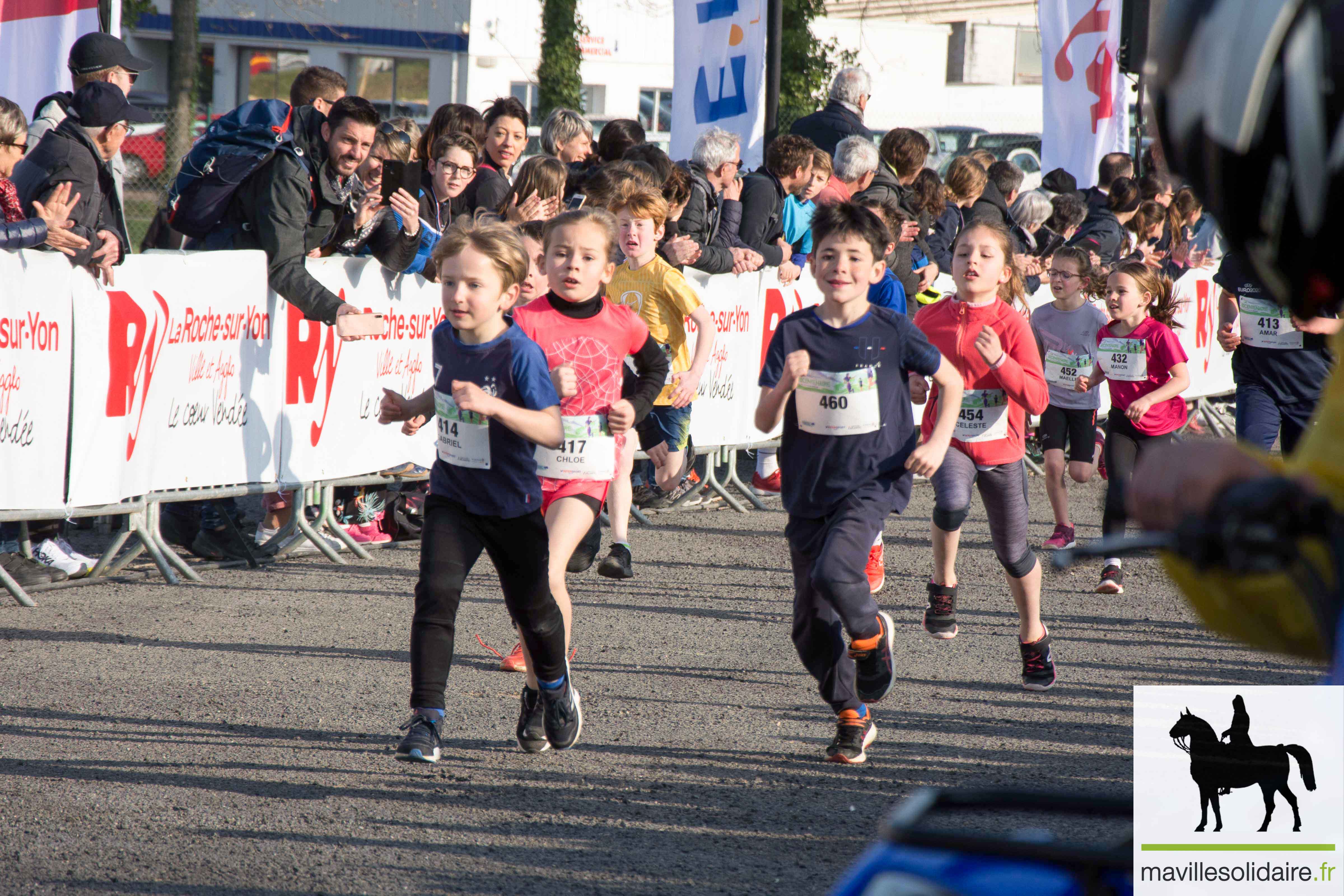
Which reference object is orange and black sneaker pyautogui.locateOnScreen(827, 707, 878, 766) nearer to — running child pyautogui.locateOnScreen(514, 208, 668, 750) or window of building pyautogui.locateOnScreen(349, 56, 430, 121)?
running child pyautogui.locateOnScreen(514, 208, 668, 750)

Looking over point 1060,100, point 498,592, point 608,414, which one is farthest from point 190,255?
point 1060,100

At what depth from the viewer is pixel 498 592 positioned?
745cm

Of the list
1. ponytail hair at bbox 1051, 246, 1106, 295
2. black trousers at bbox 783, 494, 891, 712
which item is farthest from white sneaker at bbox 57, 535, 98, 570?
ponytail hair at bbox 1051, 246, 1106, 295

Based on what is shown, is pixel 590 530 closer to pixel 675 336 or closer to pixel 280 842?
pixel 675 336

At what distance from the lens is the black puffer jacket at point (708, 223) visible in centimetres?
950

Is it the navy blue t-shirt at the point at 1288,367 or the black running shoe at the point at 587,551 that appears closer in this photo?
the black running shoe at the point at 587,551

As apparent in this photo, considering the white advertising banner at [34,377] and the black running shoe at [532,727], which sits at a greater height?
the white advertising banner at [34,377]

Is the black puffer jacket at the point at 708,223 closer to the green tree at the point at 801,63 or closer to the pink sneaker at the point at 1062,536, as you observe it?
the pink sneaker at the point at 1062,536

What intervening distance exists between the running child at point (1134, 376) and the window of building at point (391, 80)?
30.2 m

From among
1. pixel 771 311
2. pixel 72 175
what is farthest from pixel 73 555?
pixel 771 311

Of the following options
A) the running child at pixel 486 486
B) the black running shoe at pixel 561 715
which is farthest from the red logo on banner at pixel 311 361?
the black running shoe at pixel 561 715

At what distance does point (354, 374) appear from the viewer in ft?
26.8

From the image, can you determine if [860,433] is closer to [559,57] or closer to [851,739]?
[851,739]

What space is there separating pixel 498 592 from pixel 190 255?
6.96ft
